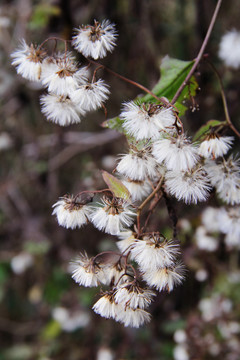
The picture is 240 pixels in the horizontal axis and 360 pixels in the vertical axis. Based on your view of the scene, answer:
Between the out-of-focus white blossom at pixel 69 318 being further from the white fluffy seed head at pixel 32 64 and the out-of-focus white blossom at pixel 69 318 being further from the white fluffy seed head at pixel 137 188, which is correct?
the white fluffy seed head at pixel 32 64

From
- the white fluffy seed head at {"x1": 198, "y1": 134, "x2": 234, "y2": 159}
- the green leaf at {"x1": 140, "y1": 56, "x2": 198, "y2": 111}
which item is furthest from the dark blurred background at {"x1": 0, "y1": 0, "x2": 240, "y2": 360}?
the white fluffy seed head at {"x1": 198, "y1": 134, "x2": 234, "y2": 159}

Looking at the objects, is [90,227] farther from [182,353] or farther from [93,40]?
[93,40]

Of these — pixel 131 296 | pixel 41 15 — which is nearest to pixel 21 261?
pixel 41 15

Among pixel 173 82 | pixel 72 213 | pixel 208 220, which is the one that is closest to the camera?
pixel 72 213

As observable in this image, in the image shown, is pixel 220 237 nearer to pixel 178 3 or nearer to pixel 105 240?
pixel 105 240

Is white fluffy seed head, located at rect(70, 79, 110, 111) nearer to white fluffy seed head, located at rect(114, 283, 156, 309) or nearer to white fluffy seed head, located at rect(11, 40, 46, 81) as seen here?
white fluffy seed head, located at rect(11, 40, 46, 81)

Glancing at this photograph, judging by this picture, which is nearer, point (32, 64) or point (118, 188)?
point (118, 188)

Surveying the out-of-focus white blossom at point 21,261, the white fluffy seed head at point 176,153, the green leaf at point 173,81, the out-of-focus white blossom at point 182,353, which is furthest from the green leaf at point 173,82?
the out-of-focus white blossom at point 21,261
